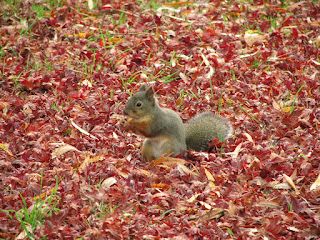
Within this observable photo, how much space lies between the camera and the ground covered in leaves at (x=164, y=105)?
3.00m

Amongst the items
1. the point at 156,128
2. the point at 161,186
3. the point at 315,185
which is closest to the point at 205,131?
the point at 156,128

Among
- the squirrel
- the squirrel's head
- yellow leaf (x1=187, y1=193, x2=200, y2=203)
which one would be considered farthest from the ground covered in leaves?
the squirrel's head

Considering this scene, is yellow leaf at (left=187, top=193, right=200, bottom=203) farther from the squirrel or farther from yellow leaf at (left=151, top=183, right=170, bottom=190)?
the squirrel

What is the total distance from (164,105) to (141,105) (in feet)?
3.32

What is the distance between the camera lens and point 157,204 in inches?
126

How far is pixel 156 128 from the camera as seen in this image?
12.4ft

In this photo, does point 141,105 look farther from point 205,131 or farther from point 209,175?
point 209,175

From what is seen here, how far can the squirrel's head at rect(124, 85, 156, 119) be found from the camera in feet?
12.3

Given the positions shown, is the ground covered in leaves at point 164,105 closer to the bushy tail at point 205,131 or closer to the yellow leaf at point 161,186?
the yellow leaf at point 161,186

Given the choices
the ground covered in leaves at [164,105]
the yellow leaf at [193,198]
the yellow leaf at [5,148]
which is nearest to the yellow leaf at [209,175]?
the ground covered in leaves at [164,105]

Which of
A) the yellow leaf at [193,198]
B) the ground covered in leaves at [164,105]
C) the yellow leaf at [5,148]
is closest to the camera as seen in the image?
the ground covered in leaves at [164,105]

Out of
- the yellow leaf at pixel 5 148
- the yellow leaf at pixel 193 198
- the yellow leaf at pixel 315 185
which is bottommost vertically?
the yellow leaf at pixel 193 198

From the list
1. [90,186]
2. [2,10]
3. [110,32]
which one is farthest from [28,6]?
[90,186]

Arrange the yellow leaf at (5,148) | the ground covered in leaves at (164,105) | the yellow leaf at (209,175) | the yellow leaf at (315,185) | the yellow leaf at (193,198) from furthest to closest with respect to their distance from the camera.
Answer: the yellow leaf at (5,148) → the yellow leaf at (209,175) → the yellow leaf at (315,185) → the yellow leaf at (193,198) → the ground covered in leaves at (164,105)
